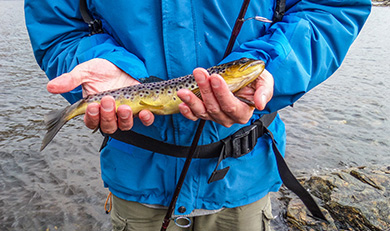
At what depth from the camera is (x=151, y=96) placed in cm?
216

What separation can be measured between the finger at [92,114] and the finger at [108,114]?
0.08ft

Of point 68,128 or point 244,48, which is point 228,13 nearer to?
point 244,48

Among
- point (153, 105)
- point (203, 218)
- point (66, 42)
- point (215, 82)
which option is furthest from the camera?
point (203, 218)

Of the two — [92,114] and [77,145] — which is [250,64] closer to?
[92,114]

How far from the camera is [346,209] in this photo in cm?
445

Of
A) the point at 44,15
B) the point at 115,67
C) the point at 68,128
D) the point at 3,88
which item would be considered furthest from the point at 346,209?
the point at 3,88

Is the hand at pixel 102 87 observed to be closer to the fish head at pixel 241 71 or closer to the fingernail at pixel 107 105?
the fingernail at pixel 107 105

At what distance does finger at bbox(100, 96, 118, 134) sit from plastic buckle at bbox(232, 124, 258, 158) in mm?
786

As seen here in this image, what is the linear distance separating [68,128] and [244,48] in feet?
20.6

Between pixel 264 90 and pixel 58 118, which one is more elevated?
pixel 264 90

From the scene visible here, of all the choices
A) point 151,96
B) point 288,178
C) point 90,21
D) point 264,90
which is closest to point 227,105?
point 264,90

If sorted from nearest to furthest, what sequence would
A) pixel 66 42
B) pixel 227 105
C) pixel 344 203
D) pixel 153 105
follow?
pixel 227 105, pixel 153 105, pixel 66 42, pixel 344 203

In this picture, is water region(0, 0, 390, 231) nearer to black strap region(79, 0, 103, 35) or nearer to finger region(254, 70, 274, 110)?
black strap region(79, 0, 103, 35)

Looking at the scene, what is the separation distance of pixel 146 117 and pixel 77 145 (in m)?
5.19
